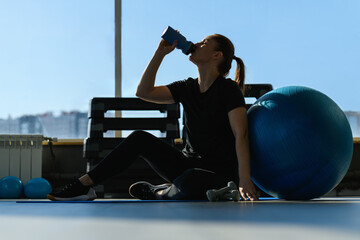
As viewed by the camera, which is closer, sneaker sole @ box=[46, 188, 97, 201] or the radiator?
sneaker sole @ box=[46, 188, 97, 201]

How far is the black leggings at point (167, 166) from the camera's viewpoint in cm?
178

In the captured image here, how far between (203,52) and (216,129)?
0.39 m

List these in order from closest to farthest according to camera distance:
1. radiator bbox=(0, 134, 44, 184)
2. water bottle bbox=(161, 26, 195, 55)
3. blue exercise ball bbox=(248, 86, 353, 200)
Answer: blue exercise ball bbox=(248, 86, 353, 200)
water bottle bbox=(161, 26, 195, 55)
radiator bbox=(0, 134, 44, 184)

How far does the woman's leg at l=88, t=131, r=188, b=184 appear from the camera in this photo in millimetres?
1863

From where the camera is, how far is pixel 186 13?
356 cm

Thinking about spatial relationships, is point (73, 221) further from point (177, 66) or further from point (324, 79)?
point (324, 79)

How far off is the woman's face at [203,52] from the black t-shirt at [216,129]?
128 mm

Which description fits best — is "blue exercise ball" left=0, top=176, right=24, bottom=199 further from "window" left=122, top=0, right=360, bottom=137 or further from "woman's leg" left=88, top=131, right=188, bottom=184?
"woman's leg" left=88, top=131, right=188, bottom=184

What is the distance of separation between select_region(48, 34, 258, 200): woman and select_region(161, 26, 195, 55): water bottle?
4 centimetres

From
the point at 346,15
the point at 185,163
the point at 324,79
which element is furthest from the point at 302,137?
the point at 346,15

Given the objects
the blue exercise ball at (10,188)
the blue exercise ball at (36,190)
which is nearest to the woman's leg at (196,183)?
the blue exercise ball at (36,190)

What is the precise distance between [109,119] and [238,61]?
134 centimetres

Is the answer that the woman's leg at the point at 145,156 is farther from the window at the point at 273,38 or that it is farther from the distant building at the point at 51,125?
the distant building at the point at 51,125

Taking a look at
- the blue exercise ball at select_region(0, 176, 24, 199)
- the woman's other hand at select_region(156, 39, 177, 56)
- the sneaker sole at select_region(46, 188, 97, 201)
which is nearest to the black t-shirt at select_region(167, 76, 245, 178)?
the woman's other hand at select_region(156, 39, 177, 56)
